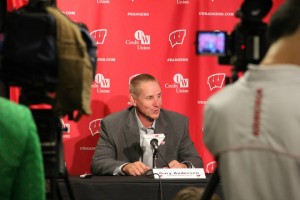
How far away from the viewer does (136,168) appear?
4.14 m

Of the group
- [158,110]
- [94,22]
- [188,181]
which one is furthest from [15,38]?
[94,22]

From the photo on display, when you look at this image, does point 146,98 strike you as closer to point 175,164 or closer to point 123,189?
point 175,164

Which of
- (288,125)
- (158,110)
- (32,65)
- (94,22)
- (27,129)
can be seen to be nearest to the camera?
(288,125)

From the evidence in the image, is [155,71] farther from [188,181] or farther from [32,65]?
[32,65]

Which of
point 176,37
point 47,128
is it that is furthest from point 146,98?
point 47,128

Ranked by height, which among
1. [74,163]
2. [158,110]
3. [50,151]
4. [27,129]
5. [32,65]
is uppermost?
[32,65]

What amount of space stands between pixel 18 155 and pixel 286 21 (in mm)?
771

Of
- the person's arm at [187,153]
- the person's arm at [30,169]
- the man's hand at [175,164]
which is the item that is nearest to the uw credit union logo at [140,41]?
the person's arm at [187,153]

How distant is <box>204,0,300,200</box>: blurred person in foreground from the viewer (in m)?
1.50

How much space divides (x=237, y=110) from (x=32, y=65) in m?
0.73

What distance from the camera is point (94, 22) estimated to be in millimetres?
5375

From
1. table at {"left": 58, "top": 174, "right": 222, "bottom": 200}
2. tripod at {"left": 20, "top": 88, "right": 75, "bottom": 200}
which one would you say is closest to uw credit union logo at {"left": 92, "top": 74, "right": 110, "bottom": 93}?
table at {"left": 58, "top": 174, "right": 222, "bottom": 200}

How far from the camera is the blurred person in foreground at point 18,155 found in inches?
63.2

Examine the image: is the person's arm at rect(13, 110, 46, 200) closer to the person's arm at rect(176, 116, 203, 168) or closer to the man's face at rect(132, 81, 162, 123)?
the person's arm at rect(176, 116, 203, 168)
